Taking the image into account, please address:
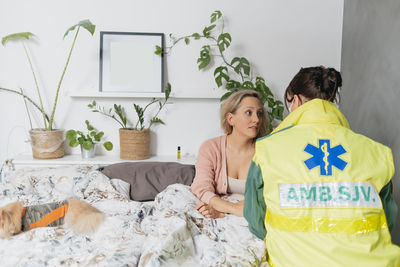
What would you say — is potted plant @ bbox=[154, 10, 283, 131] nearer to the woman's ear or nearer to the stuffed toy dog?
the woman's ear

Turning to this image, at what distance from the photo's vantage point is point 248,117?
1997 millimetres

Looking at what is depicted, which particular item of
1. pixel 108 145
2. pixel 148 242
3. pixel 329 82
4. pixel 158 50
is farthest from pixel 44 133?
pixel 329 82

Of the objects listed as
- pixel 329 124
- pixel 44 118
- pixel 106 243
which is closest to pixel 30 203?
pixel 106 243

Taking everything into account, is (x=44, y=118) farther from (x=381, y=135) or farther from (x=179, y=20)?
(x=381, y=135)

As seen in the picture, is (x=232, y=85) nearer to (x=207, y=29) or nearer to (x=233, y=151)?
(x=207, y=29)

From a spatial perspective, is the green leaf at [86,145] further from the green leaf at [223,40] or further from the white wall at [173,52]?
the green leaf at [223,40]

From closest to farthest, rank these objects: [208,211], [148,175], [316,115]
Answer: [316,115] → [208,211] → [148,175]

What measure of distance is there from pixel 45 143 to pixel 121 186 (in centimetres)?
77

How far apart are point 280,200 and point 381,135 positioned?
1.34 metres

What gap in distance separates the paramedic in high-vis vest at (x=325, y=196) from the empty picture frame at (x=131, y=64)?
1737mm

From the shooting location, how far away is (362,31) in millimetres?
2447

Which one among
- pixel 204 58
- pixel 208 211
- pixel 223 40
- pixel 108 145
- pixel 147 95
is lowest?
pixel 208 211

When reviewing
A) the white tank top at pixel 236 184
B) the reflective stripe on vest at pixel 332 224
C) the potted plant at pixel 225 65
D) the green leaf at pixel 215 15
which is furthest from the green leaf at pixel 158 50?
the reflective stripe on vest at pixel 332 224

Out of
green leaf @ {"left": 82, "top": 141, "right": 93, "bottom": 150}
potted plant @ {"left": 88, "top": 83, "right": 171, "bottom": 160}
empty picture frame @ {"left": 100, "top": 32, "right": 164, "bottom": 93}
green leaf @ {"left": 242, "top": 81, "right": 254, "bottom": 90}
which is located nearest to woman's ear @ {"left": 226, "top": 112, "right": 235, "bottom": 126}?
green leaf @ {"left": 242, "top": 81, "right": 254, "bottom": 90}
